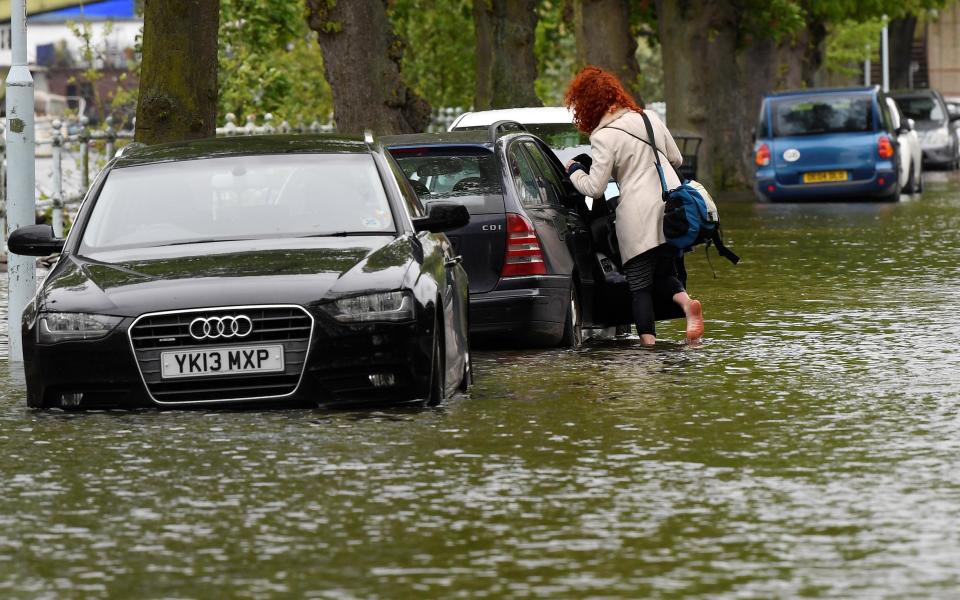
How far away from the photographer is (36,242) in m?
10.7

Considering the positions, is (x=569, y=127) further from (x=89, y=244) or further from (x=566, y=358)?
A: (x=89, y=244)

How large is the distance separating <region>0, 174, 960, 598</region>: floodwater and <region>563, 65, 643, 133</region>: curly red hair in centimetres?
159

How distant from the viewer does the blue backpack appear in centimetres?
1315

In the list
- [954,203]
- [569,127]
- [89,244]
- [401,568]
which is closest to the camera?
[401,568]

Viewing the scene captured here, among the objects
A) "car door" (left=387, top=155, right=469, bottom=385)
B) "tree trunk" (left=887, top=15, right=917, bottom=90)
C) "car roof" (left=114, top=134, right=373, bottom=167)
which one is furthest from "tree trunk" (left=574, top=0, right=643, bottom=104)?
"tree trunk" (left=887, top=15, right=917, bottom=90)

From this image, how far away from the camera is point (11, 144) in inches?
527

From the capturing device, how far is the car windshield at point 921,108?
5088 cm

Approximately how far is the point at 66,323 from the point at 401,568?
3.78m

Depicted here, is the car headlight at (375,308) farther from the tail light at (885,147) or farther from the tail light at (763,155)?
the tail light at (763,155)

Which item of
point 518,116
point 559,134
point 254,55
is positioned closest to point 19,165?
point 559,134

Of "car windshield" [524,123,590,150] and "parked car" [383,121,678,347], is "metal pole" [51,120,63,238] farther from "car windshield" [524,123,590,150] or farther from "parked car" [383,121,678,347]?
"parked car" [383,121,678,347]

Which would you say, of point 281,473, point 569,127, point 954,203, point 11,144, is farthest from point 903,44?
point 281,473

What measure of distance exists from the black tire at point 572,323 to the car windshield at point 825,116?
21015 millimetres

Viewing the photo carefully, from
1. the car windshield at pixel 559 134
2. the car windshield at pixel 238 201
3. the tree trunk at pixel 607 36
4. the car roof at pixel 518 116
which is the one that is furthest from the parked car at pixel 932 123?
the car windshield at pixel 238 201
